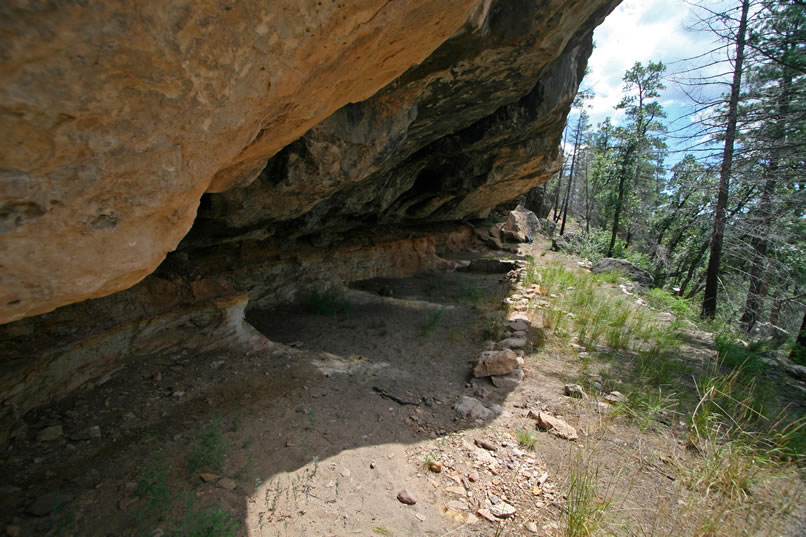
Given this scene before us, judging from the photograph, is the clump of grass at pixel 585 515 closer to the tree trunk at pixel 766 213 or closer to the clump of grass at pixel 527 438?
the clump of grass at pixel 527 438

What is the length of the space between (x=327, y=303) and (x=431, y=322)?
1687 millimetres

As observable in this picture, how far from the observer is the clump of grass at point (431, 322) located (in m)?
4.98

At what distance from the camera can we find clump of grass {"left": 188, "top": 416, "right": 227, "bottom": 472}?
6.95ft

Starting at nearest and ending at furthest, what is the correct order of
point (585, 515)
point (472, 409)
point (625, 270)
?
1. point (585, 515)
2. point (472, 409)
3. point (625, 270)

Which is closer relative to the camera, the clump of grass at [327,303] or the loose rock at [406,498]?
the loose rock at [406,498]

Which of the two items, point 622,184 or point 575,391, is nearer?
point 575,391

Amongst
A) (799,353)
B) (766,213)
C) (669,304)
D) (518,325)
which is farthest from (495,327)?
(766,213)

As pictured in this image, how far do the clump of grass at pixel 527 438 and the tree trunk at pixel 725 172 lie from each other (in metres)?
6.37

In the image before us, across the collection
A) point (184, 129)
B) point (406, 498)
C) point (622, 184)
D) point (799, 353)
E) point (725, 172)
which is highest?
point (622, 184)

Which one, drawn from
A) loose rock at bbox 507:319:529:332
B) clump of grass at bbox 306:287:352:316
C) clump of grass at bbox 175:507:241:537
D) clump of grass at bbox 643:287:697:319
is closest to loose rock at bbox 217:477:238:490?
clump of grass at bbox 175:507:241:537

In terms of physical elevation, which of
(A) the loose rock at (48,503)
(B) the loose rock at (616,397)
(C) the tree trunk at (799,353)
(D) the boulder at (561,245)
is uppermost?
(D) the boulder at (561,245)

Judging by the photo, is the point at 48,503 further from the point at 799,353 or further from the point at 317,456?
the point at 799,353

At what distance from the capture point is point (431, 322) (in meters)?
5.16

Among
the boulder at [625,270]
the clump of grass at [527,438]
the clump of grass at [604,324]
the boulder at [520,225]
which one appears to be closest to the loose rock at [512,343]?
the clump of grass at [604,324]
